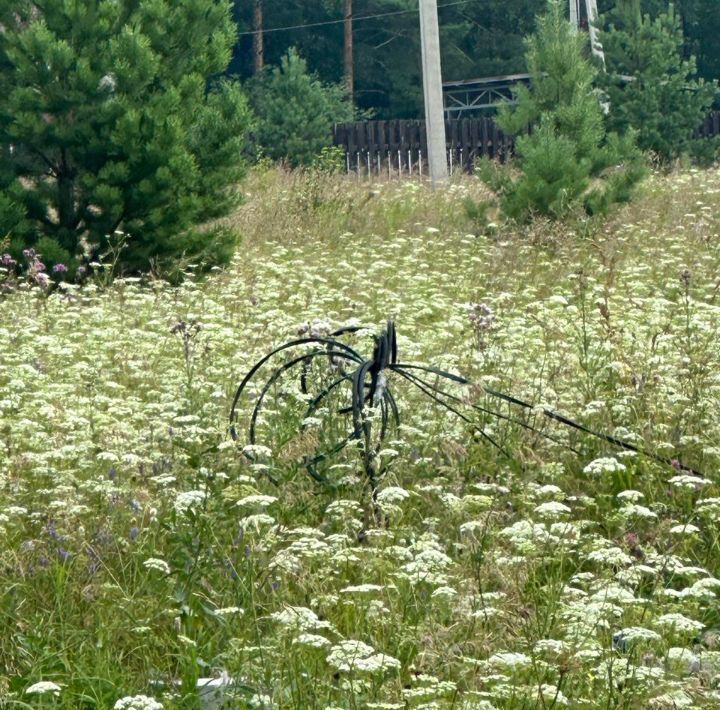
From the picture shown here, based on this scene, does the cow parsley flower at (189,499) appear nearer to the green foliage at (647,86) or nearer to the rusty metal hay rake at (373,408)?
the rusty metal hay rake at (373,408)

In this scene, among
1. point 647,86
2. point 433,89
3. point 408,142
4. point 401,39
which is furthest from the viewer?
point 401,39

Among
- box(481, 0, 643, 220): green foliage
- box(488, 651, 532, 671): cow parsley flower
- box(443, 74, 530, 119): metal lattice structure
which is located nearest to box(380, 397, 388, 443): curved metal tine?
box(488, 651, 532, 671): cow parsley flower

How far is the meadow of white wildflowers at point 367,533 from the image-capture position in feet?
9.59

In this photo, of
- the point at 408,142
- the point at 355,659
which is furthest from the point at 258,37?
the point at 355,659

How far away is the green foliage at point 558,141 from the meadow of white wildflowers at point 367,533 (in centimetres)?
497

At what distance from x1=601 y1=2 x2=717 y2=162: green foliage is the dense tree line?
28.0 metres

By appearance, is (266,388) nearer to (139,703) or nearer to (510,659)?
(139,703)

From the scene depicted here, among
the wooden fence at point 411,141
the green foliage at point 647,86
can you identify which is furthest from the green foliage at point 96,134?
the wooden fence at point 411,141

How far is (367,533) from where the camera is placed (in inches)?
139

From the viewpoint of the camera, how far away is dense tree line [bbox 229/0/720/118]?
5197cm

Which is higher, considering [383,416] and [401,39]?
[401,39]

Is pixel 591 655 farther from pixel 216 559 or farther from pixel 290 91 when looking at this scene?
pixel 290 91

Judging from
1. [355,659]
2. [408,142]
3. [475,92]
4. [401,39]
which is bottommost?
[355,659]

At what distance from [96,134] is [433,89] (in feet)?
33.1
